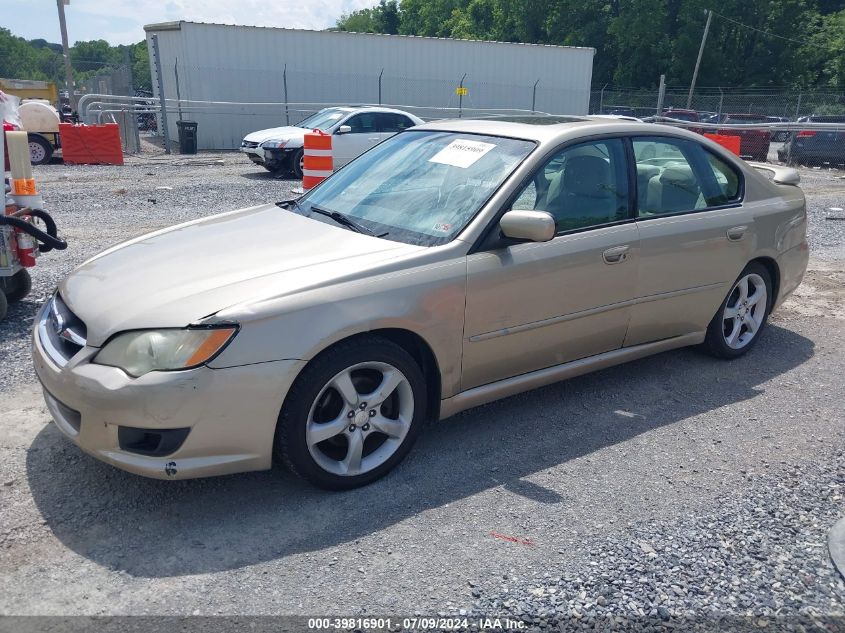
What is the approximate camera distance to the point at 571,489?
335 centimetres

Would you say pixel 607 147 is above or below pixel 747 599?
above

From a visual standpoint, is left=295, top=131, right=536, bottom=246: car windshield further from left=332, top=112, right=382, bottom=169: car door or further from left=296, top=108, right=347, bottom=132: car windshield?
left=296, top=108, right=347, bottom=132: car windshield

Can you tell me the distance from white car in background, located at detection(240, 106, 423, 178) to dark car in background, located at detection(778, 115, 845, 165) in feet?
38.1

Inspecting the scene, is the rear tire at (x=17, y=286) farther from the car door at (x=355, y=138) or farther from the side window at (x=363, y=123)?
the side window at (x=363, y=123)

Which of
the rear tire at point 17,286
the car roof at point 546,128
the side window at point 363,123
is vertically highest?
the car roof at point 546,128

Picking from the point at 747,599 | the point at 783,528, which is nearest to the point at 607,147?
the point at 783,528

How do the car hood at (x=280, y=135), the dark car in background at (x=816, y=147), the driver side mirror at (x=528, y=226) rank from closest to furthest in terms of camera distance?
1. the driver side mirror at (x=528, y=226)
2. the car hood at (x=280, y=135)
3. the dark car in background at (x=816, y=147)

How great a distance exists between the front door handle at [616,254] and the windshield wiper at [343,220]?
1.33 meters

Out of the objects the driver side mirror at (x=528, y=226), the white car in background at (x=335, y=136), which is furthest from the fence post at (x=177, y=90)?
the driver side mirror at (x=528, y=226)

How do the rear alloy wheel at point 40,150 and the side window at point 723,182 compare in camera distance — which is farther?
the rear alloy wheel at point 40,150

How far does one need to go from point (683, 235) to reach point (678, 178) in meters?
0.43

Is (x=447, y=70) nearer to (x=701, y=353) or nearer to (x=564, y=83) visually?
(x=564, y=83)

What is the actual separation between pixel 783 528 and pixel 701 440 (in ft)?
2.74

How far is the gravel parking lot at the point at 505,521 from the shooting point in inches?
101
